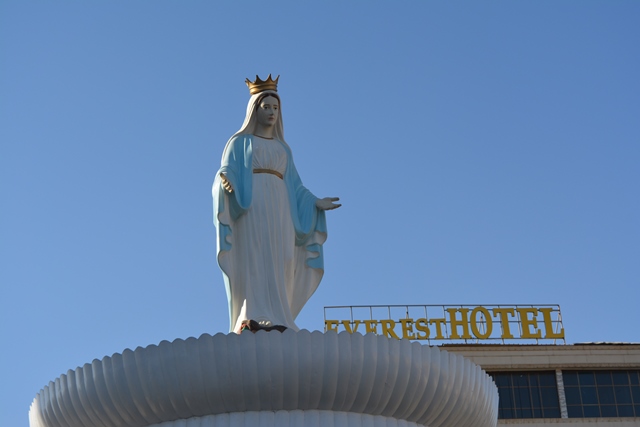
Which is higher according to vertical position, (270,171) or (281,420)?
(270,171)

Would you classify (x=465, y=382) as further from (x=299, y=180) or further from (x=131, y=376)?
(x=299, y=180)

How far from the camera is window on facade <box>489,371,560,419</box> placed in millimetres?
32906

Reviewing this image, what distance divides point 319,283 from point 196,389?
4357 mm

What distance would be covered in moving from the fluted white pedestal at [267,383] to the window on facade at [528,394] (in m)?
21.6

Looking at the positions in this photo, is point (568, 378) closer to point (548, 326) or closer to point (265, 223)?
point (548, 326)

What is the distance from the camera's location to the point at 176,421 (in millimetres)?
11750

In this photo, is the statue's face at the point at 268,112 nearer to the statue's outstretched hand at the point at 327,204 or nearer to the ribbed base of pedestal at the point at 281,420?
the statue's outstretched hand at the point at 327,204

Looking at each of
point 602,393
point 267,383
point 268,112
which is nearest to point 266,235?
point 268,112

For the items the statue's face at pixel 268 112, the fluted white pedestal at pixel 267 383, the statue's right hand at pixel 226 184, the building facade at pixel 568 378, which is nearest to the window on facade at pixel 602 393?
the building facade at pixel 568 378

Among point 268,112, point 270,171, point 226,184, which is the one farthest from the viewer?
point 268,112

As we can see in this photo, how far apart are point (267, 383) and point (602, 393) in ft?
80.4

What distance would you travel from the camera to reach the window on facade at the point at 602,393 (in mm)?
33219

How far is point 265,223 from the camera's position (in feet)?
49.2

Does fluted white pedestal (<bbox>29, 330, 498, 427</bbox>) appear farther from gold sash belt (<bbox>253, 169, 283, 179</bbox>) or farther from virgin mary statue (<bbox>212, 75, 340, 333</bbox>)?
gold sash belt (<bbox>253, 169, 283, 179</bbox>)
